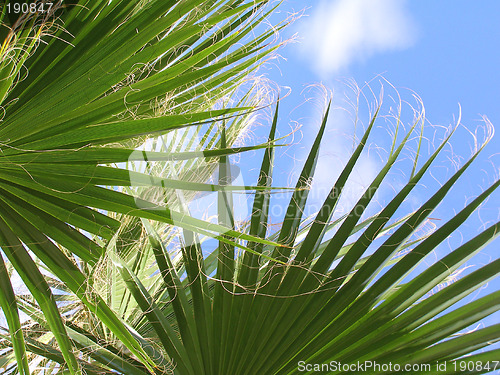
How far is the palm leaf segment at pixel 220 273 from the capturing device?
1.12m

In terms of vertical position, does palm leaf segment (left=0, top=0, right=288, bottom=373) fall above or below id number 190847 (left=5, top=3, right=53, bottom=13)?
below


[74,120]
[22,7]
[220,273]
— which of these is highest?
[22,7]

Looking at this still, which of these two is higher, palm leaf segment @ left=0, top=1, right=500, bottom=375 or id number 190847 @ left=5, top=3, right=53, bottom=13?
id number 190847 @ left=5, top=3, right=53, bottom=13

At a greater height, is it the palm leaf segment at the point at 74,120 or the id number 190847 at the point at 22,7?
the id number 190847 at the point at 22,7

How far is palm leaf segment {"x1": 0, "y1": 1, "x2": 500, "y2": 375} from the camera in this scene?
1.12 m

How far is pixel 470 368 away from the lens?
3.57ft

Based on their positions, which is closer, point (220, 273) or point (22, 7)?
point (22, 7)

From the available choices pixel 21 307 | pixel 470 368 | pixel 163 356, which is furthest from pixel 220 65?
pixel 21 307

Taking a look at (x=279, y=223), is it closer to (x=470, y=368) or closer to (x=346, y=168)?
(x=346, y=168)

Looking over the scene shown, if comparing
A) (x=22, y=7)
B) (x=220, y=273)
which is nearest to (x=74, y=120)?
(x=22, y=7)

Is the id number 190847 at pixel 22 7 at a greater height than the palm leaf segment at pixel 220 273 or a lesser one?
greater

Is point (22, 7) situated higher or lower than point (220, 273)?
higher

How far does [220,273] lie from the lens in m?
1.31

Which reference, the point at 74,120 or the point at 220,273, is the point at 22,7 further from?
the point at 220,273
